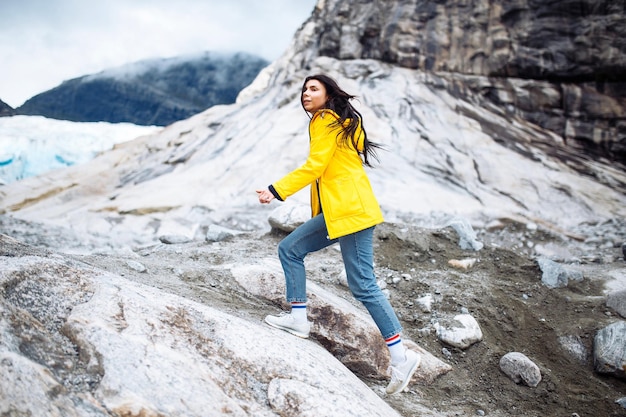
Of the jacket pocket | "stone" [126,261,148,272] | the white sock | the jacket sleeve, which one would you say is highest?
the jacket sleeve

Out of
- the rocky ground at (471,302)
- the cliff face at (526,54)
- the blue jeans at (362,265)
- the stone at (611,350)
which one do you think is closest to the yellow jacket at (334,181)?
the blue jeans at (362,265)

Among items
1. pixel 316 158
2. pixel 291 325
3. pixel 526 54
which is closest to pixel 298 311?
pixel 291 325

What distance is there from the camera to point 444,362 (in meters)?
4.19

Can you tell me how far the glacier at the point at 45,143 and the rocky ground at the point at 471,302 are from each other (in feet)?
65.6

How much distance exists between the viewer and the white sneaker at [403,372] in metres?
3.14

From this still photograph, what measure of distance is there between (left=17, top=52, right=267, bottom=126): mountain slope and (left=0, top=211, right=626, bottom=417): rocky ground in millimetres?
38186

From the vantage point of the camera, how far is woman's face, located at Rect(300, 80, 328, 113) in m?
3.32

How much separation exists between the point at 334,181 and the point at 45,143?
86.5ft

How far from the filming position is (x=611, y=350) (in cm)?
423

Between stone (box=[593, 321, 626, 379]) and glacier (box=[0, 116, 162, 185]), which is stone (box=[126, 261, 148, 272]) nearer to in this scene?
stone (box=[593, 321, 626, 379])

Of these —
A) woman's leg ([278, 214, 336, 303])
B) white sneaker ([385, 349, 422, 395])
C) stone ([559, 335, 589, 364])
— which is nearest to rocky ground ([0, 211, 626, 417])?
stone ([559, 335, 589, 364])

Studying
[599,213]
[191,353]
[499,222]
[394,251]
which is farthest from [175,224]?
[599,213]

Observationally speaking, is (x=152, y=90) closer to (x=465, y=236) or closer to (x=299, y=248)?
(x=465, y=236)

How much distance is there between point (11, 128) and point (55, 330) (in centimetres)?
2758
